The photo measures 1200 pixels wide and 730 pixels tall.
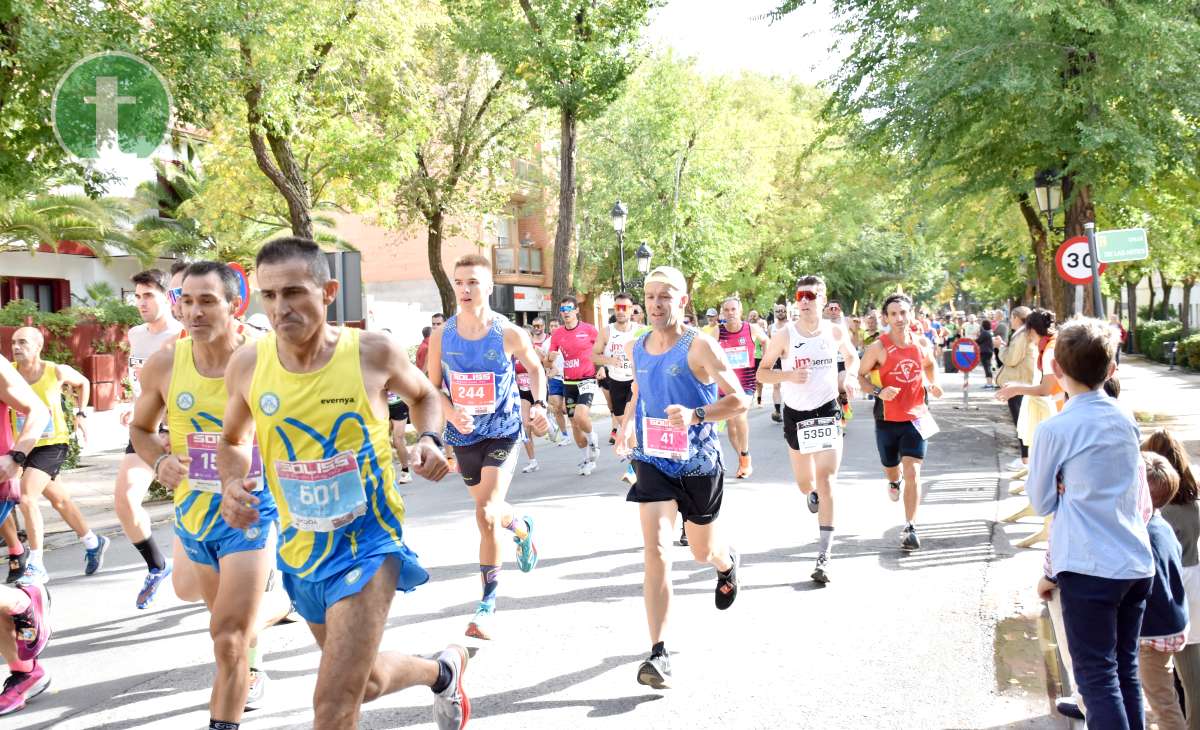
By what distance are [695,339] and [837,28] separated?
11594 mm

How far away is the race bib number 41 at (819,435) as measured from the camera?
7387mm

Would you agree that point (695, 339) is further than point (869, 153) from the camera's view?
No

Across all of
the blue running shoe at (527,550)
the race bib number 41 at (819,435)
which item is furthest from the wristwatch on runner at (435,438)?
the race bib number 41 at (819,435)

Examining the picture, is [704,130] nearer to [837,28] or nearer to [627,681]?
[837,28]

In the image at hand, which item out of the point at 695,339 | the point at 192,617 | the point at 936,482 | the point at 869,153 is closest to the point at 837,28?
the point at 869,153

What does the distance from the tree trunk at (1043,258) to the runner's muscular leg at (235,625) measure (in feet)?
53.7

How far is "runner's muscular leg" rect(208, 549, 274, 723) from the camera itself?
373cm

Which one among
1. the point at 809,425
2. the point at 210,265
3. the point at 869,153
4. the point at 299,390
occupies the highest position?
the point at 869,153

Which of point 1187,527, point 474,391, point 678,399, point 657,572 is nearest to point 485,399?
point 474,391

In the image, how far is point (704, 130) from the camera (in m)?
41.1

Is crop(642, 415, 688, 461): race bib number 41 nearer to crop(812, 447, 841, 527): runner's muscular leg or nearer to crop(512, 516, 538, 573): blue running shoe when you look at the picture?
crop(512, 516, 538, 573): blue running shoe

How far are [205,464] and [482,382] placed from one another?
7.80 ft

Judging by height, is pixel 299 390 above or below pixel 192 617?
above

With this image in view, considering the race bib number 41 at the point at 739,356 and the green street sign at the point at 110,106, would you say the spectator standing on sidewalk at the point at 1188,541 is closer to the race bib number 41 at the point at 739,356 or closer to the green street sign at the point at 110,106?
the race bib number 41 at the point at 739,356
